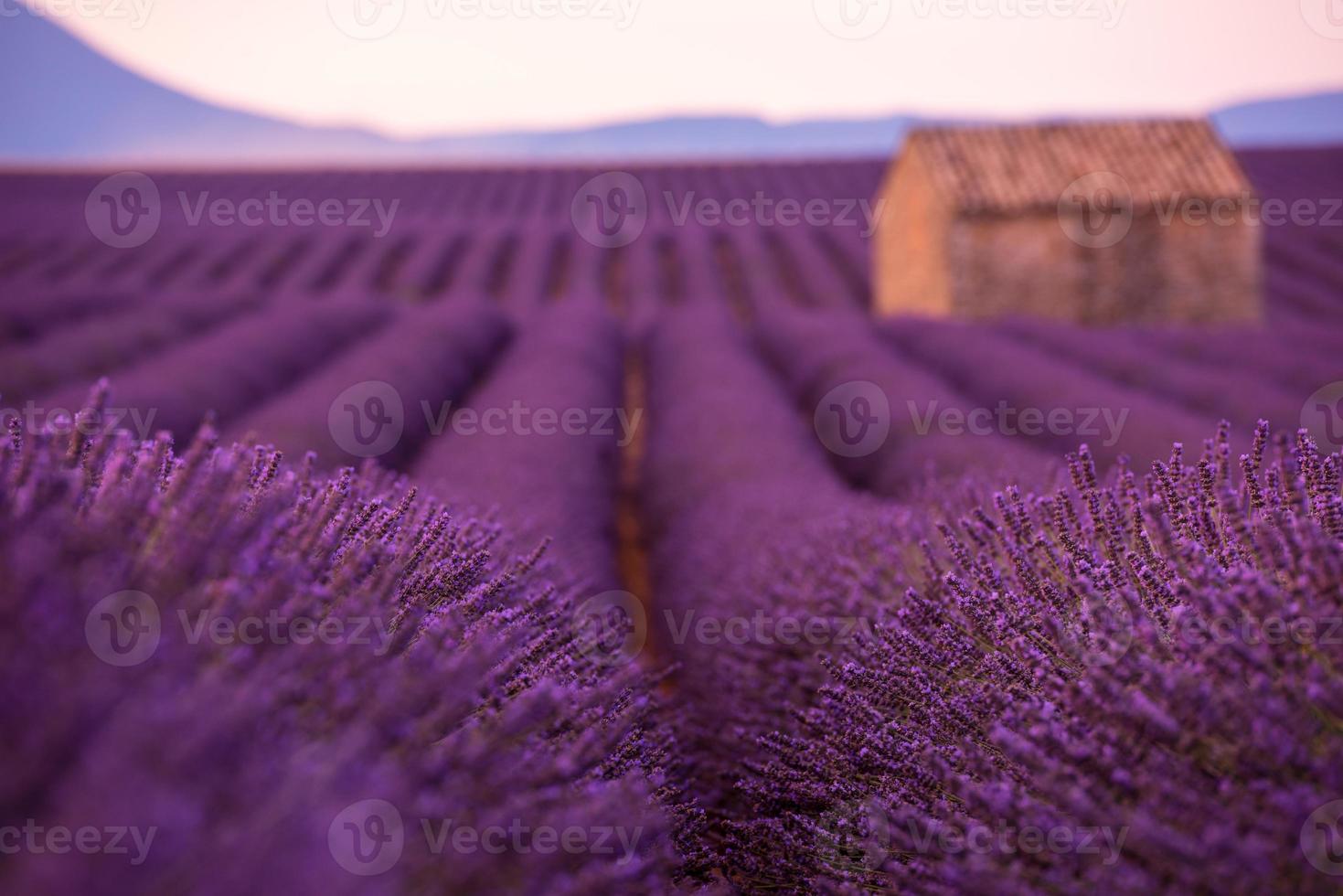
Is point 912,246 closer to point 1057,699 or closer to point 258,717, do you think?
point 1057,699

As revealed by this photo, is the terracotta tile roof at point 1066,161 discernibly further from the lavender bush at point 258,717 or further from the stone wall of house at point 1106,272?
the lavender bush at point 258,717

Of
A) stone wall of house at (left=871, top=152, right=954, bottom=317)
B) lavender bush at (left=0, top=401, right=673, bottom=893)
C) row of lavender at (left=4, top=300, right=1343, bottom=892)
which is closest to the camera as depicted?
lavender bush at (left=0, top=401, right=673, bottom=893)

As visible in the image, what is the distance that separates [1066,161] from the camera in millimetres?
14031

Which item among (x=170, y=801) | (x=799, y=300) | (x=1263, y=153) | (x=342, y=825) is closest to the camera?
(x=170, y=801)

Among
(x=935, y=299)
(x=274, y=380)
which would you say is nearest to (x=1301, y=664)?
(x=274, y=380)

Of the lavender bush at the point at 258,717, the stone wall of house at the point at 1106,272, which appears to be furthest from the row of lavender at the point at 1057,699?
the stone wall of house at the point at 1106,272

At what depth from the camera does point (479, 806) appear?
1017 millimetres

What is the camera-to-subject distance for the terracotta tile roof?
526 inches

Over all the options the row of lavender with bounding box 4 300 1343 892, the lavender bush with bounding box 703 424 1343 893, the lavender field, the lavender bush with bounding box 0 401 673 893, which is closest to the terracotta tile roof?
the lavender field

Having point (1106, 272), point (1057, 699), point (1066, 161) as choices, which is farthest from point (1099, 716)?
point (1066, 161)

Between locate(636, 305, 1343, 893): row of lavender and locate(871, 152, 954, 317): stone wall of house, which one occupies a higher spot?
locate(871, 152, 954, 317): stone wall of house

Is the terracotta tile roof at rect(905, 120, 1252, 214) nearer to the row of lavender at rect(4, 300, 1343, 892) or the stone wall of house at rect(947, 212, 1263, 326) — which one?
the stone wall of house at rect(947, 212, 1263, 326)

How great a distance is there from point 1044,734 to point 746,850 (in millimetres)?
968

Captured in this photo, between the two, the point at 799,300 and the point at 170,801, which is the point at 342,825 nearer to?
the point at 170,801
